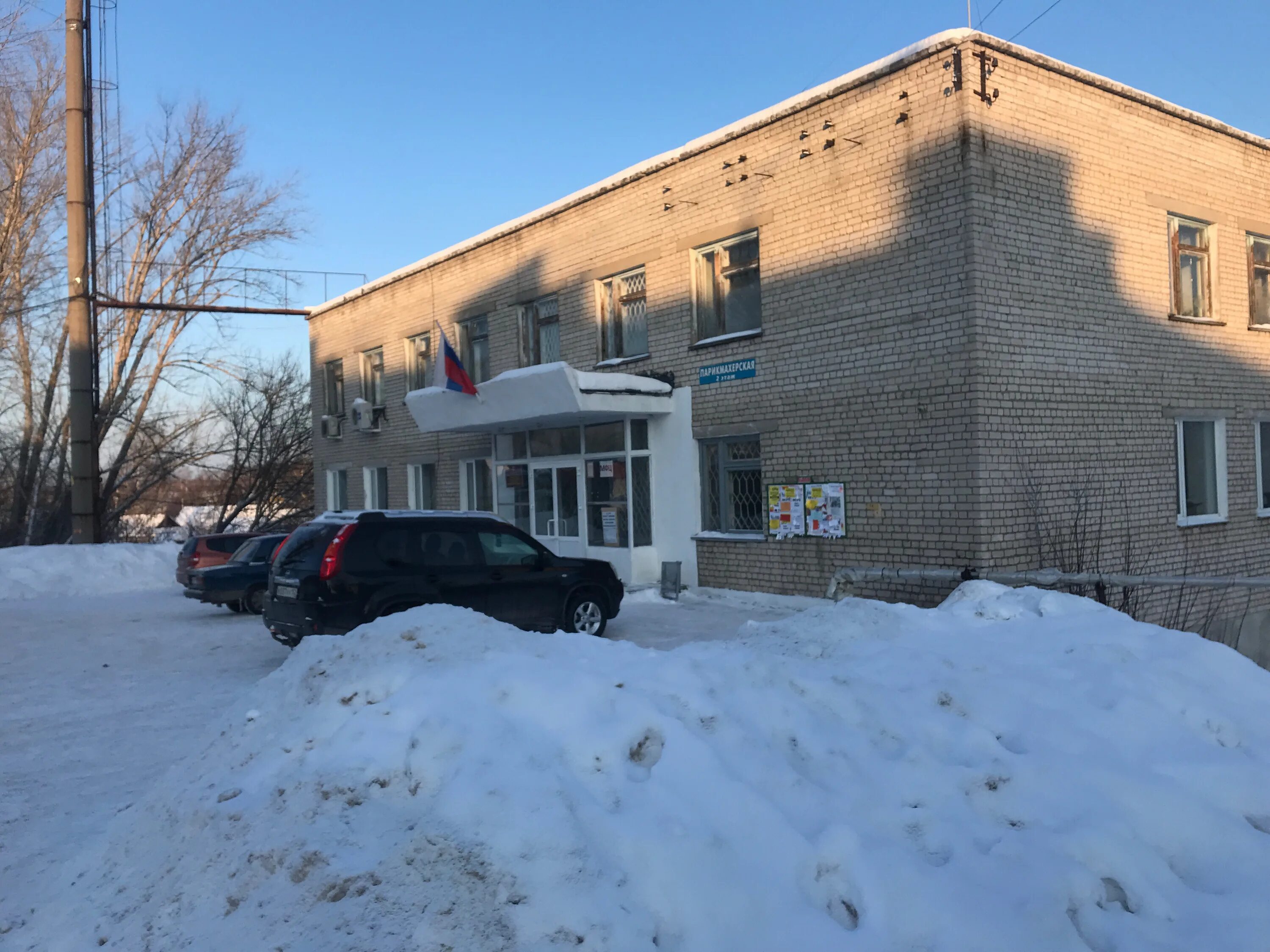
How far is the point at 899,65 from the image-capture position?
1213cm

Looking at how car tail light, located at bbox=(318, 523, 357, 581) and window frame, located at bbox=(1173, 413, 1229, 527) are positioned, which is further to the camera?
window frame, located at bbox=(1173, 413, 1229, 527)

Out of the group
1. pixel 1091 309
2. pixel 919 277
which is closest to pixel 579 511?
pixel 919 277

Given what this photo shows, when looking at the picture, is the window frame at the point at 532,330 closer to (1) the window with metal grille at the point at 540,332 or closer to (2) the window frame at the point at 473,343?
(1) the window with metal grille at the point at 540,332

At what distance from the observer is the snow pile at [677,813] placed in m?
3.68

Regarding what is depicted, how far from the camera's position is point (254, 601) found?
16.0 metres

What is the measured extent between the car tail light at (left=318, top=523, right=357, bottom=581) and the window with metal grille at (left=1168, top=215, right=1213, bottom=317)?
38.4 feet

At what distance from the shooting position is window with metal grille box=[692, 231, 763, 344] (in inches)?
575

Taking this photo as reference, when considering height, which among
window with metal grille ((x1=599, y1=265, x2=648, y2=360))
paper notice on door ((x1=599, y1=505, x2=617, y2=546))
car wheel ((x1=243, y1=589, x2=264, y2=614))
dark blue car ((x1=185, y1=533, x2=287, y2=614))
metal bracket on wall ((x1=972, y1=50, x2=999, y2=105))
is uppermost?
metal bracket on wall ((x1=972, y1=50, x2=999, y2=105))

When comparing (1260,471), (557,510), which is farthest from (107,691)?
(1260,471)

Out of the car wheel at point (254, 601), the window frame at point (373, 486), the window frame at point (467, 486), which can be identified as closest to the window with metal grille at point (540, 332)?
the window frame at point (467, 486)

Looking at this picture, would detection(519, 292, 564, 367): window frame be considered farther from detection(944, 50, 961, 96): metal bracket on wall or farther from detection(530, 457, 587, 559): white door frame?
detection(944, 50, 961, 96): metal bracket on wall

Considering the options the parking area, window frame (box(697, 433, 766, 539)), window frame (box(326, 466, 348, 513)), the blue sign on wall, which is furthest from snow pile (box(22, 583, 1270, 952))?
window frame (box(326, 466, 348, 513))

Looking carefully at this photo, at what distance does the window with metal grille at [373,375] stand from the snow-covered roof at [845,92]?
6.29m

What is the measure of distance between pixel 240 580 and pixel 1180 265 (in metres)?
15.0
